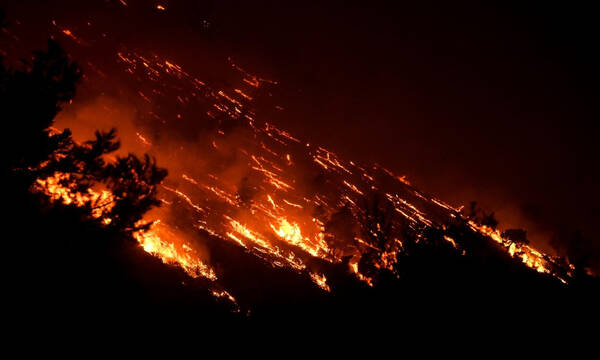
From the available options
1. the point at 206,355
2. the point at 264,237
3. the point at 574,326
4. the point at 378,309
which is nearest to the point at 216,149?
the point at 264,237

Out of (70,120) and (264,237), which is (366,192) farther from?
(70,120)

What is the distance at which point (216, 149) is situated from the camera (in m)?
17.8

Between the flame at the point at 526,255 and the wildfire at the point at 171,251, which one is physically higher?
the flame at the point at 526,255

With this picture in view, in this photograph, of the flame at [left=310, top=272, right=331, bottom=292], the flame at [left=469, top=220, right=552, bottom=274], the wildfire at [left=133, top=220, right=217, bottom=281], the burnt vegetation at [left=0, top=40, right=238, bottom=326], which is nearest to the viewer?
the burnt vegetation at [left=0, top=40, right=238, bottom=326]

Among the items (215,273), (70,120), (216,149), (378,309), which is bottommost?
(215,273)

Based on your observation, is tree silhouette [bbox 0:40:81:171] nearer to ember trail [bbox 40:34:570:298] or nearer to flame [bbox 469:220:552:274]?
ember trail [bbox 40:34:570:298]

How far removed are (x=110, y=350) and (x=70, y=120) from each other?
8.55 meters

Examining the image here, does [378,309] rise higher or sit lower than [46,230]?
higher

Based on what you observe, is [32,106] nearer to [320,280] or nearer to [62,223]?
[62,223]

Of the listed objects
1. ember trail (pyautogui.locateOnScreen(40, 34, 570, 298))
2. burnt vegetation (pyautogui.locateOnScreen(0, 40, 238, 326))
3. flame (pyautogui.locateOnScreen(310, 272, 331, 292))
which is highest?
ember trail (pyautogui.locateOnScreen(40, 34, 570, 298))

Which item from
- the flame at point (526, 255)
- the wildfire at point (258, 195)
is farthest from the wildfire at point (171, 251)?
the flame at point (526, 255)

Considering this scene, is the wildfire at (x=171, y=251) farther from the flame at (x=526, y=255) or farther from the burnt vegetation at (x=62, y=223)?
the flame at (x=526, y=255)

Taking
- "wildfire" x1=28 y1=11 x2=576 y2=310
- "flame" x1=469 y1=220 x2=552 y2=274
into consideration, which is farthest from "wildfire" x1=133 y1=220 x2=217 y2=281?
"flame" x1=469 y1=220 x2=552 y2=274

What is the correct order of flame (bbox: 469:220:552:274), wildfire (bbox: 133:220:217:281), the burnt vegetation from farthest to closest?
flame (bbox: 469:220:552:274) < wildfire (bbox: 133:220:217:281) < the burnt vegetation
